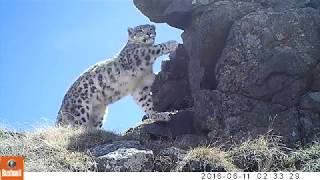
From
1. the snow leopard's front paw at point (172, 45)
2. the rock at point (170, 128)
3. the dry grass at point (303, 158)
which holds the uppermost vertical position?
the snow leopard's front paw at point (172, 45)

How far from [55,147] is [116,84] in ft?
11.3

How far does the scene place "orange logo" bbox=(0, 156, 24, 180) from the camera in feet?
25.8

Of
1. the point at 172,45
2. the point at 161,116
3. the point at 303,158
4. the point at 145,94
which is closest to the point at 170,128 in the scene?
the point at 161,116

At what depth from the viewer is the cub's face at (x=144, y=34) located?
12250 millimetres

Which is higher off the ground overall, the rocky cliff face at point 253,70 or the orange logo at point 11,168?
the rocky cliff face at point 253,70

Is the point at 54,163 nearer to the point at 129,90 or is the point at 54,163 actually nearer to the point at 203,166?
the point at 203,166

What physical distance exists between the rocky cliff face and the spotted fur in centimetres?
117

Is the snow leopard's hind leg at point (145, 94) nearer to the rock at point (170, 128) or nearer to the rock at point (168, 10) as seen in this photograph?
the rock at point (168, 10)

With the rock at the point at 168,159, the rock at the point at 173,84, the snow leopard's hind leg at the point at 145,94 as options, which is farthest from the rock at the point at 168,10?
the rock at the point at 168,159

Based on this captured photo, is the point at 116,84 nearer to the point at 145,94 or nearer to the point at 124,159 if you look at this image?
the point at 145,94

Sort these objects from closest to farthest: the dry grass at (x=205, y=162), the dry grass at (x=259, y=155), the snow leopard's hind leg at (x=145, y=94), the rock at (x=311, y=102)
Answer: the dry grass at (x=205, y=162) → the dry grass at (x=259, y=155) → the rock at (x=311, y=102) → the snow leopard's hind leg at (x=145, y=94)

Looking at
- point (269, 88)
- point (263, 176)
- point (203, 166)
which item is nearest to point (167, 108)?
point (269, 88)

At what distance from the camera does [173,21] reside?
1207 centimetres

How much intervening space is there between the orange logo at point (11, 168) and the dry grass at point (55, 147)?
0.64 ft
